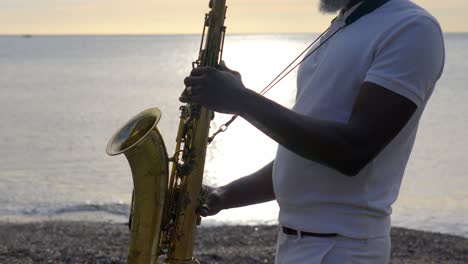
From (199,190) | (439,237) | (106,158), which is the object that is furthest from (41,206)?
(199,190)

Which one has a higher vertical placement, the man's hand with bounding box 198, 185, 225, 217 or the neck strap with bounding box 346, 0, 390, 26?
A: the neck strap with bounding box 346, 0, 390, 26

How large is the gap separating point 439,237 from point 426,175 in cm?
730

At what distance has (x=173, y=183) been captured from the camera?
347cm

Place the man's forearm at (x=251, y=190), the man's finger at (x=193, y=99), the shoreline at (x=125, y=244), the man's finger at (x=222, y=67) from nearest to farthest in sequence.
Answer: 1. the man's finger at (x=193, y=99)
2. the man's finger at (x=222, y=67)
3. the man's forearm at (x=251, y=190)
4. the shoreline at (x=125, y=244)

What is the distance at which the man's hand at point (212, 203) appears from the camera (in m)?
3.45

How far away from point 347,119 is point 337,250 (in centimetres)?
44

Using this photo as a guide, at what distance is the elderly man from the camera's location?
2.69 m

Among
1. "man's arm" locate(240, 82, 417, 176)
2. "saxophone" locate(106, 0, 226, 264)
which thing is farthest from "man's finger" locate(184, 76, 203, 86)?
"saxophone" locate(106, 0, 226, 264)

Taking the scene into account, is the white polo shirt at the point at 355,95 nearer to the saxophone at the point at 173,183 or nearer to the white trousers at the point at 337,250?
the white trousers at the point at 337,250

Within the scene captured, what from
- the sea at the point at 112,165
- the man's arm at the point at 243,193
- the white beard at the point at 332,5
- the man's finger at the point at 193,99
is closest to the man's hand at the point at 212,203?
the man's arm at the point at 243,193

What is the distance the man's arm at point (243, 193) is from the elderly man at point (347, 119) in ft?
0.94

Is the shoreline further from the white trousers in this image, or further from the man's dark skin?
the man's dark skin

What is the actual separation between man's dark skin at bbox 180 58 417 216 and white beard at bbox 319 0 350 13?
38cm

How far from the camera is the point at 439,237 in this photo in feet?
37.1
